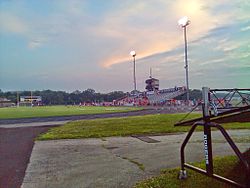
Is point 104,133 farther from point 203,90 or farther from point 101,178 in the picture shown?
point 203,90

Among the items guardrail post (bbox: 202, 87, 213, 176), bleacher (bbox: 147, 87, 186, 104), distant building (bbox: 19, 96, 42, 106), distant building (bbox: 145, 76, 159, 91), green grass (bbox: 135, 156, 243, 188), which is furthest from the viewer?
distant building (bbox: 19, 96, 42, 106)

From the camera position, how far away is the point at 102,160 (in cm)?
863

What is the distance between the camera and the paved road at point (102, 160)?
6516mm

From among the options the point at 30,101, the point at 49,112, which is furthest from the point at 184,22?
the point at 30,101

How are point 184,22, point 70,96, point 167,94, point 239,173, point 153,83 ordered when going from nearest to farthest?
1. point 239,173
2. point 184,22
3. point 167,94
4. point 153,83
5. point 70,96

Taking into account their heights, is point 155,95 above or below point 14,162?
above

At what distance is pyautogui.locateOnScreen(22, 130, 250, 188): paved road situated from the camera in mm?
6516

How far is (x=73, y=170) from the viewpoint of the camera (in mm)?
7449

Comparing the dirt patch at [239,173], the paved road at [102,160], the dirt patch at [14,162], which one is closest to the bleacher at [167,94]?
the paved road at [102,160]

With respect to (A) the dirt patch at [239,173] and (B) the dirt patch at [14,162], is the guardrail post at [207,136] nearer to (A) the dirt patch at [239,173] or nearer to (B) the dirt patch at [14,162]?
(A) the dirt patch at [239,173]

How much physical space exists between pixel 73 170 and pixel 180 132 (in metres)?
8.03

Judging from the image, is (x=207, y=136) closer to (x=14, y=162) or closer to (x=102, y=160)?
(x=102, y=160)

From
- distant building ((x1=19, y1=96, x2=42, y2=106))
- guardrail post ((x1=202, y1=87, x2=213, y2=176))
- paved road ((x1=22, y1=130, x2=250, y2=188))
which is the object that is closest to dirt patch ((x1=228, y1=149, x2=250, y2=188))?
guardrail post ((x1=202, y1=87, x2=213, y2=176))

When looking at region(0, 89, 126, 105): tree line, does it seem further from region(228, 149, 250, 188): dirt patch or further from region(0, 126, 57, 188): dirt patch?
region(228, 149, 250, 188): dirt patch
